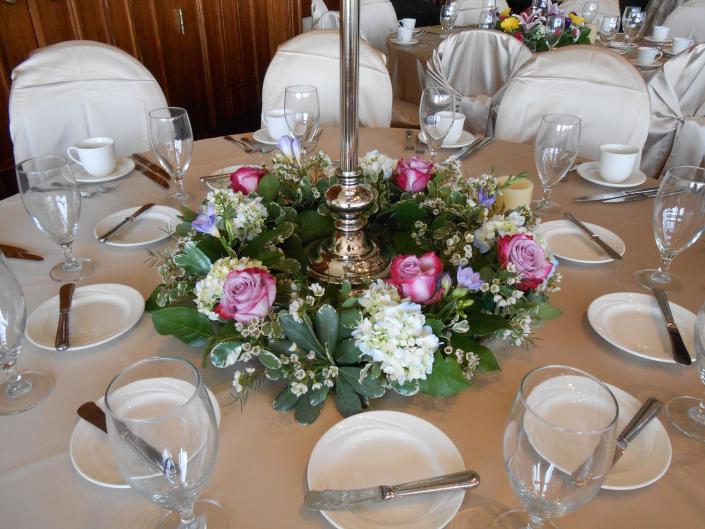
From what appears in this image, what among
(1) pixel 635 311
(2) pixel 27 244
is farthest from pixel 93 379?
(1) pixel 635 311

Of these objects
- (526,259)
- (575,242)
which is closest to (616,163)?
(575,242)

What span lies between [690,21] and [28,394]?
161 inches

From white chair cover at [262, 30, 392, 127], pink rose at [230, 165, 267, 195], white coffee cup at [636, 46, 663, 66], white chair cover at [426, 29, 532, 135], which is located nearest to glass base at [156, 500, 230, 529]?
pink rose at [230, 165, 267, 195]

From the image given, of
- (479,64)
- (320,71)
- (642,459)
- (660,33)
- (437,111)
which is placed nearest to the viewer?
(642,459)

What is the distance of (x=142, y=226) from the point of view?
1022 millimetres

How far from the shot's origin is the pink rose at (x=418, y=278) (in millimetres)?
615

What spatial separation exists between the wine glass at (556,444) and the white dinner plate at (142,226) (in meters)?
0.71

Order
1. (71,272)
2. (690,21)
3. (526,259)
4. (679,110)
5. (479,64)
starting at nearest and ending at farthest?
(526,259) → (71,272) → (679,110) → (479,64) → (690,21)

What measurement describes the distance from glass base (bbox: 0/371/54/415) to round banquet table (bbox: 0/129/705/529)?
12mm

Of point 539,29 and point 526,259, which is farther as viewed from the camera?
point 539,29

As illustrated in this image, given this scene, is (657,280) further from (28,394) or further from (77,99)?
(77,99)

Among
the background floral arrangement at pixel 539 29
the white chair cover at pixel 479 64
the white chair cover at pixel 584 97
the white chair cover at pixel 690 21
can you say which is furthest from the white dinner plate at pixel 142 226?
the white chair cover at pixel 690 21

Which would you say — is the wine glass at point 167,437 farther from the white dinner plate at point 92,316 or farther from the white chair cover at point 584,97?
the white chair cover at point 584,97

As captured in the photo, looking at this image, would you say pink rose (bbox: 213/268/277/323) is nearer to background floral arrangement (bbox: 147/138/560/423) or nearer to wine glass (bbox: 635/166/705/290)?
background floral arrangement (bbox: 147/138/560/423)
